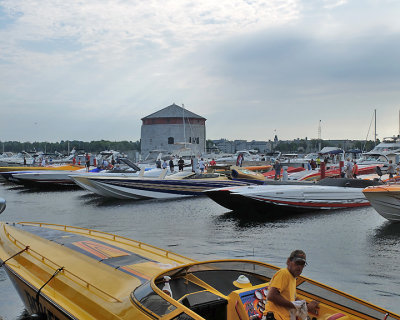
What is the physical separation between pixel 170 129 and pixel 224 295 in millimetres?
80657

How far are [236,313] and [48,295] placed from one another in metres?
2.88

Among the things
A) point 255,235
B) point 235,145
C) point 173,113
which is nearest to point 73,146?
point 235,145

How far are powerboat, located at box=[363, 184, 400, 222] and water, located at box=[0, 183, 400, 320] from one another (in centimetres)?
49

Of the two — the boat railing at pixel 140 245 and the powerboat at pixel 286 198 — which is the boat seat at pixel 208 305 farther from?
the powerboat at pixel 286 198

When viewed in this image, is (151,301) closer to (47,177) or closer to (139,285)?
(139,285)

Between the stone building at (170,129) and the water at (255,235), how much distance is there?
61894mm

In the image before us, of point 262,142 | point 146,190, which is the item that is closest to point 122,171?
point 146,190

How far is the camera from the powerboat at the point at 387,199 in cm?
1477

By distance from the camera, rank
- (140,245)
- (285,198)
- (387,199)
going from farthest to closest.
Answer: (285,198) → (387,199) → (140,245)

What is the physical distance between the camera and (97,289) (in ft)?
18.0

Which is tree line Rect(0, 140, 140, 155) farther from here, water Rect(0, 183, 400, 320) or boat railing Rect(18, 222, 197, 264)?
boat railing Rect(18, 222, 197, 264)

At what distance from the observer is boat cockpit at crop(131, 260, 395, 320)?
454cm

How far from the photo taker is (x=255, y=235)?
14.1 meters

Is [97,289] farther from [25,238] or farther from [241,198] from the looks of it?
[241,198]
